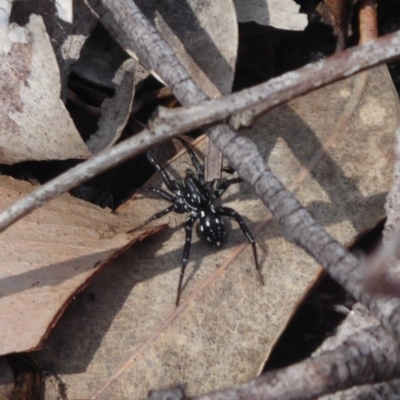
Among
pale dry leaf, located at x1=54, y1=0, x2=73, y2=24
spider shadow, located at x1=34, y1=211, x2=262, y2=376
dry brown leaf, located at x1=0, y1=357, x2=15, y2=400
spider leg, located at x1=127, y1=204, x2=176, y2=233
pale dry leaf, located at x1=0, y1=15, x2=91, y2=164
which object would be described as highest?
pale dry leaf, located at x1=54, y1=0, x2=73, y2=24

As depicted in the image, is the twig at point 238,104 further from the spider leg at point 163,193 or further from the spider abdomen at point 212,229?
the spider leg at point 163,193

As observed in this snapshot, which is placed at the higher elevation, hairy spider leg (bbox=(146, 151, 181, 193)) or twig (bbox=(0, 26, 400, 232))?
hairy spider leg (bbox=(146, 151, 181, 193))

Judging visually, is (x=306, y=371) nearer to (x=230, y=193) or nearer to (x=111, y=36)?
(x=230, y=193)

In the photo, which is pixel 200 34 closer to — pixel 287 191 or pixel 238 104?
pixel 238 104

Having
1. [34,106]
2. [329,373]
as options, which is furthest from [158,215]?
[329,373]

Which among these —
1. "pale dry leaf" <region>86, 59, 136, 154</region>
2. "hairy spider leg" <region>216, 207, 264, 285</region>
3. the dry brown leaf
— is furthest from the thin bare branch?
the dry brown leaf

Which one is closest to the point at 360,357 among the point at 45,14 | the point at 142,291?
the point at 142,291

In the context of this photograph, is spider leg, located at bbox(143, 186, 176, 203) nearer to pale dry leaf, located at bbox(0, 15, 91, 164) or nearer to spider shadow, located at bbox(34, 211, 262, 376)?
→ spider shadow, located at bbox(34, 211, 262, 376)
